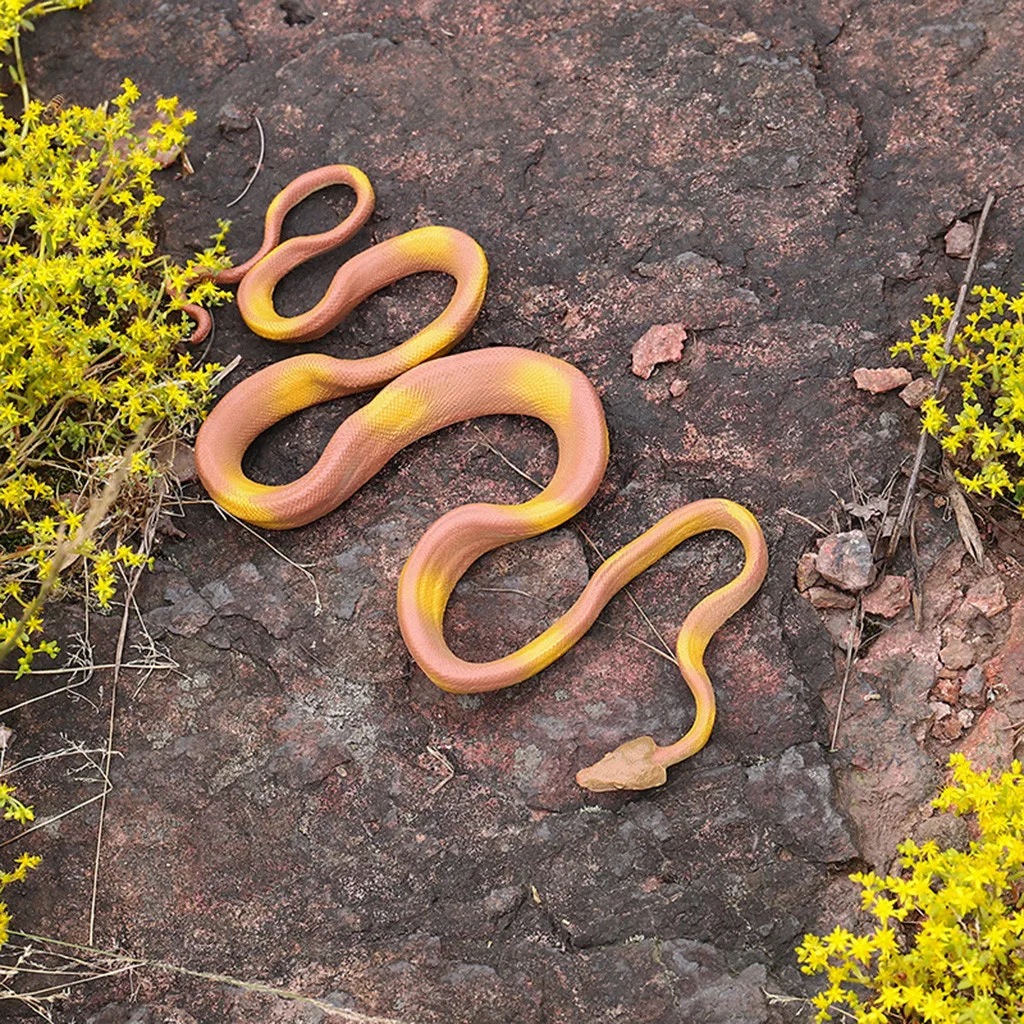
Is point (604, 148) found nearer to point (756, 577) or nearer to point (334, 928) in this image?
point (756, 577)

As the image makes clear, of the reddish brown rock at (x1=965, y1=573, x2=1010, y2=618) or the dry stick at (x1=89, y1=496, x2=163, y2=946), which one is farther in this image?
the reddish brown rock at (x1=965, y1=573, x2=1010, y2=618)

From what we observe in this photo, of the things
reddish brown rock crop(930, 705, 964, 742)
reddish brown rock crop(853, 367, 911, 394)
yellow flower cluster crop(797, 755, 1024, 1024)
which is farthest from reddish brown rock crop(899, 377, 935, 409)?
yellow flower cluster crop(797, 755, 1024, 1024)

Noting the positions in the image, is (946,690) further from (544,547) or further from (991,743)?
(544,547)

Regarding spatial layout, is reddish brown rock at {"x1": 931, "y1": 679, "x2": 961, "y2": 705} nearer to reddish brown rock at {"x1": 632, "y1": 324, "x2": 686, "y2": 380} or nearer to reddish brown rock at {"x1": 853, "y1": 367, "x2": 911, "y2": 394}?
reddish brown rock at {"x1": 853, "y1": 367, "x2": 911, "y2": 394}

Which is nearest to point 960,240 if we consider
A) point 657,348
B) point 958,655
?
point 657,348

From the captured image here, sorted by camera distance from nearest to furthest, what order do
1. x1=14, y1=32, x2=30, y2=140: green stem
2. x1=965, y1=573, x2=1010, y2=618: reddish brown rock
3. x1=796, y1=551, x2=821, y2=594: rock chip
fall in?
x1=965, y1=573, x2=1010, y2=618: reddish brown rock → x1=796, y1=551, x2=821, y2=594: rock chip → x1=14, y1=32, x2=30, y2=140: green stem

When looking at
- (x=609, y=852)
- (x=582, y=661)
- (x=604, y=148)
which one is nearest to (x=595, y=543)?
(x=582, y=661)

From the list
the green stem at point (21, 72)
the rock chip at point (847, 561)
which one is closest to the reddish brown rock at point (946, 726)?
the rock chip at point (847, 561)

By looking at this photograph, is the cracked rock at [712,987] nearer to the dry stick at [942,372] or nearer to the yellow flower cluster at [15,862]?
the dry stick at [942,372]
